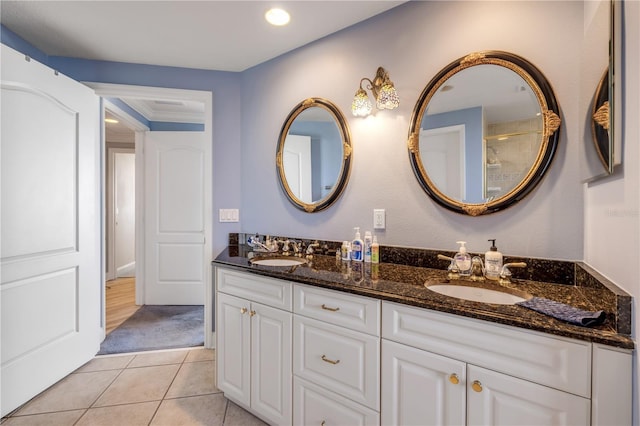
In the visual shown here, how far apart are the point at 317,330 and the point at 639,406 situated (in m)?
1.04

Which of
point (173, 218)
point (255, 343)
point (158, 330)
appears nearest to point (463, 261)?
point (255, 343)

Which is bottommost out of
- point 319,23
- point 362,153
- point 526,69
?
point 362,153

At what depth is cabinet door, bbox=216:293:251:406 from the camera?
1753 mm

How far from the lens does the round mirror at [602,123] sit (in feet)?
3.22

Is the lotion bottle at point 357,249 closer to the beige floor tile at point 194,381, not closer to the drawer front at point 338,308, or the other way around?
the drawer front at point 338,308

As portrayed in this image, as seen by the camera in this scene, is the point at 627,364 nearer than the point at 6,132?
Yes

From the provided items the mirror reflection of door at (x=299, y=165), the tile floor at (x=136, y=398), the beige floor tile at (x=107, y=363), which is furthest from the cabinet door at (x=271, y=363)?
the beige floor tile at (x=107, y=363)

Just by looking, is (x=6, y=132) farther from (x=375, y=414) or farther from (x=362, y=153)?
(x=375, y=414)

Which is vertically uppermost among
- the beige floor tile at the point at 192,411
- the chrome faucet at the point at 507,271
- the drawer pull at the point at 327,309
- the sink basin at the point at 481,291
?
the chrome faucet at the point at 507,271

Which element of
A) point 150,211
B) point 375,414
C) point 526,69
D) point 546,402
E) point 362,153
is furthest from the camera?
point 150,211

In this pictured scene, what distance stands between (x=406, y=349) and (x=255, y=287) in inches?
34.2

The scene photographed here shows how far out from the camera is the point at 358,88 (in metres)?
1.99

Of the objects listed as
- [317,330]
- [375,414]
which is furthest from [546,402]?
[317,330]

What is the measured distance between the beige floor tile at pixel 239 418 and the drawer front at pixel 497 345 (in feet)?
3.54
